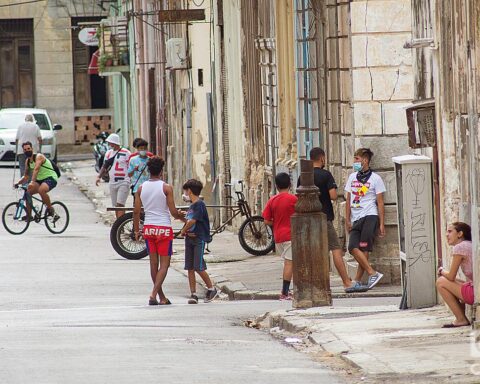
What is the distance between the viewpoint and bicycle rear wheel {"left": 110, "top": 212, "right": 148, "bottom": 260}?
77.5 ft

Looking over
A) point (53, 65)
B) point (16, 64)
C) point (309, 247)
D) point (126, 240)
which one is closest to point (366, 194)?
point (309, 247)

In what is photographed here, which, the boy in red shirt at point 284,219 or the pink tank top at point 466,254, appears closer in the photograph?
the pink tank top at point 466,254

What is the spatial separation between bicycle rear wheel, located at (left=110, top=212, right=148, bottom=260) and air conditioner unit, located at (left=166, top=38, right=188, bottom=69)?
9.59 meters

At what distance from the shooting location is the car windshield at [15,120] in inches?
1890

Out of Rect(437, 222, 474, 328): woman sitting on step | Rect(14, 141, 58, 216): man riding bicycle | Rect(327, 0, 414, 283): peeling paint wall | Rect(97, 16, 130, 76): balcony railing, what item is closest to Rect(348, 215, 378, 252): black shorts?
Rect(327, 0, 414, 283): peeling paint wall

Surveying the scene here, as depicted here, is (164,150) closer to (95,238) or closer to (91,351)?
(95,238)

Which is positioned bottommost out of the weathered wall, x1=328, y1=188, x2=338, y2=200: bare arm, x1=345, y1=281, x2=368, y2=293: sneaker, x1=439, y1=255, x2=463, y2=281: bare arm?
x1=345, y1=281, x2=368, y2=293: sneaker

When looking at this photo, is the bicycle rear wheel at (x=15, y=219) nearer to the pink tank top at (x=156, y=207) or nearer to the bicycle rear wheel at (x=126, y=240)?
the bicycle rear wheel at (x=126, y=240)

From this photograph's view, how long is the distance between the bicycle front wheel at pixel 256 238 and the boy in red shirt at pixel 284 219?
19.0 feet

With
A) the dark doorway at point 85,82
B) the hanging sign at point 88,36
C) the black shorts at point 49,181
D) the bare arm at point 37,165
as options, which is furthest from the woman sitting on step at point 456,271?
the dark doorway at point 85,82

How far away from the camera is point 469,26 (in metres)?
13.1

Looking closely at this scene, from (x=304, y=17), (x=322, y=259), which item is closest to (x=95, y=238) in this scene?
(x=304, y=17)

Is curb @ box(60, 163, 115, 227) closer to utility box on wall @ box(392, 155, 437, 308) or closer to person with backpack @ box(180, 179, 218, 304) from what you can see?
person with backpack @ box(180, 179, 218, 304)

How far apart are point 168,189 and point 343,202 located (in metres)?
2.85
